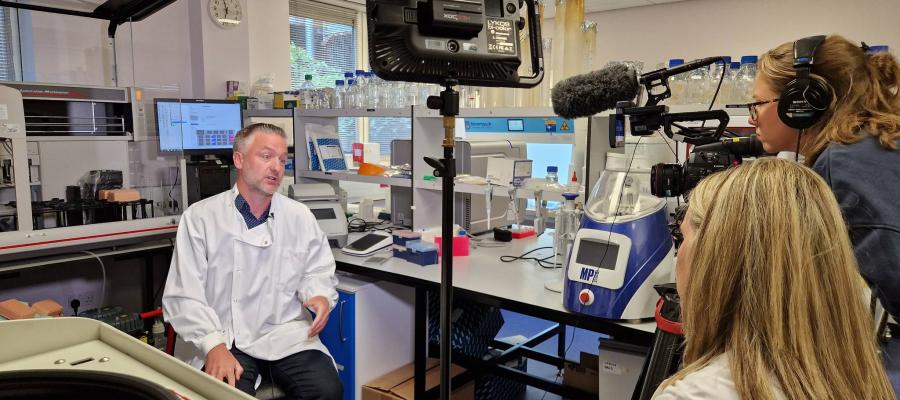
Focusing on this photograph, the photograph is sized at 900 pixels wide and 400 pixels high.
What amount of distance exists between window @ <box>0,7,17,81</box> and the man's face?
2802mm

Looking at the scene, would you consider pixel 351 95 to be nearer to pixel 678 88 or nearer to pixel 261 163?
pixel 261 163

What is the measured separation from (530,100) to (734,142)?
1271mm

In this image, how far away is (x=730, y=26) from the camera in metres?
6.02

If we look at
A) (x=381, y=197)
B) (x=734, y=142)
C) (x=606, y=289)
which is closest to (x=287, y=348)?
(x=606, y=289)

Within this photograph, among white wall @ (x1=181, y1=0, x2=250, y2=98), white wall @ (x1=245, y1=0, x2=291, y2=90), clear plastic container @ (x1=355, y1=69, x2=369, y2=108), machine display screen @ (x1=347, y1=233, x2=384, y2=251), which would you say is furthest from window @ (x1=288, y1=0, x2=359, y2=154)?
machine display screen @ (x1=347, y1=233, x2=384, y2=251)

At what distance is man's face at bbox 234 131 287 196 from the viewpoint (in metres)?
2.22

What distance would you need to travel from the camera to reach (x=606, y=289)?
1.73 metres

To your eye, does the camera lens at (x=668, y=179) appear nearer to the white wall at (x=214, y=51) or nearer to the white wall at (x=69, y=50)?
the white wall at (x=69, y=50)

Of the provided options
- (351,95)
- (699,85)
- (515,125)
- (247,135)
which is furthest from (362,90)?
(699,85)

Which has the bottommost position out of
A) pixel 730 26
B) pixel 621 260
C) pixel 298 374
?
pixel 298 374

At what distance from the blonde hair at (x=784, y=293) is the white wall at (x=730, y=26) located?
4.41 m

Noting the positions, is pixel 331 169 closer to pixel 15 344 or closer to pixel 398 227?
pixel 398 227

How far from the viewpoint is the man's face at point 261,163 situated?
222 cm

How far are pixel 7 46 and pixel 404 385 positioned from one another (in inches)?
141
